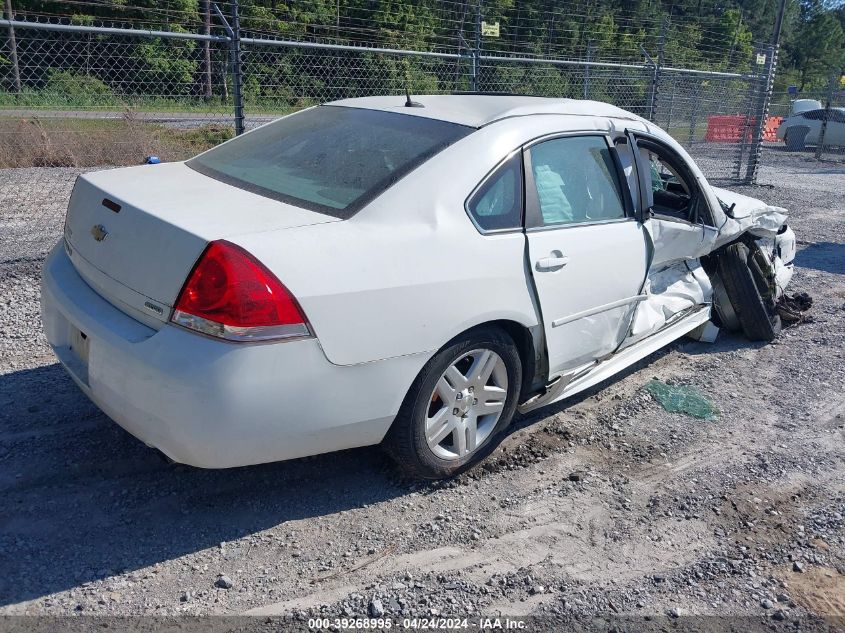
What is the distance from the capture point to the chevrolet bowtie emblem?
3.07 m

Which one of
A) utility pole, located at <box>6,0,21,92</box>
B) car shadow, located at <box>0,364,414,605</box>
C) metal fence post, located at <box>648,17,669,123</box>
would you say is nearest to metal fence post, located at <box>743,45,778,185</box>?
metal fence post, located at <box>648,17,669,123</box>

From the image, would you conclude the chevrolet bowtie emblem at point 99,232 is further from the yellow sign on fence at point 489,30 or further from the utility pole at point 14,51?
the yellow sign on fence at point 489,30

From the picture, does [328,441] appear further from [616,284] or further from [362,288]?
[616,284]

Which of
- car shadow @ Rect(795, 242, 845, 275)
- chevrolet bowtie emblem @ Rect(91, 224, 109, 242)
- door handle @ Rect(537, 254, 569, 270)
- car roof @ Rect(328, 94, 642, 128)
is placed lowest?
car shadow @ Rect(795, 242, 845, 275)

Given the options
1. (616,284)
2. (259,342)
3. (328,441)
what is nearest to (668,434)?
(616,284)

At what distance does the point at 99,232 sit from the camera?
3100 mm

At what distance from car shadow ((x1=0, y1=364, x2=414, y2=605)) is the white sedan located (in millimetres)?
394

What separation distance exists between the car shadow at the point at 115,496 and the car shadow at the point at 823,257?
633 cm

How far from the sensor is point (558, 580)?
2.88 meters

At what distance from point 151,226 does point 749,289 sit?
13.6 feet

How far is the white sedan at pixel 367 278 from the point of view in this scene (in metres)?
2.66

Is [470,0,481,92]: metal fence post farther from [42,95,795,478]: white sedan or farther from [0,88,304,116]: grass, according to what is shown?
[42,95,795,478]: white sedan

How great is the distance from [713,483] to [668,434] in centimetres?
50

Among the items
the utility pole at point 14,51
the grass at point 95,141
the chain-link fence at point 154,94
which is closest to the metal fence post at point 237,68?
the chain-link fence at point 154,94
